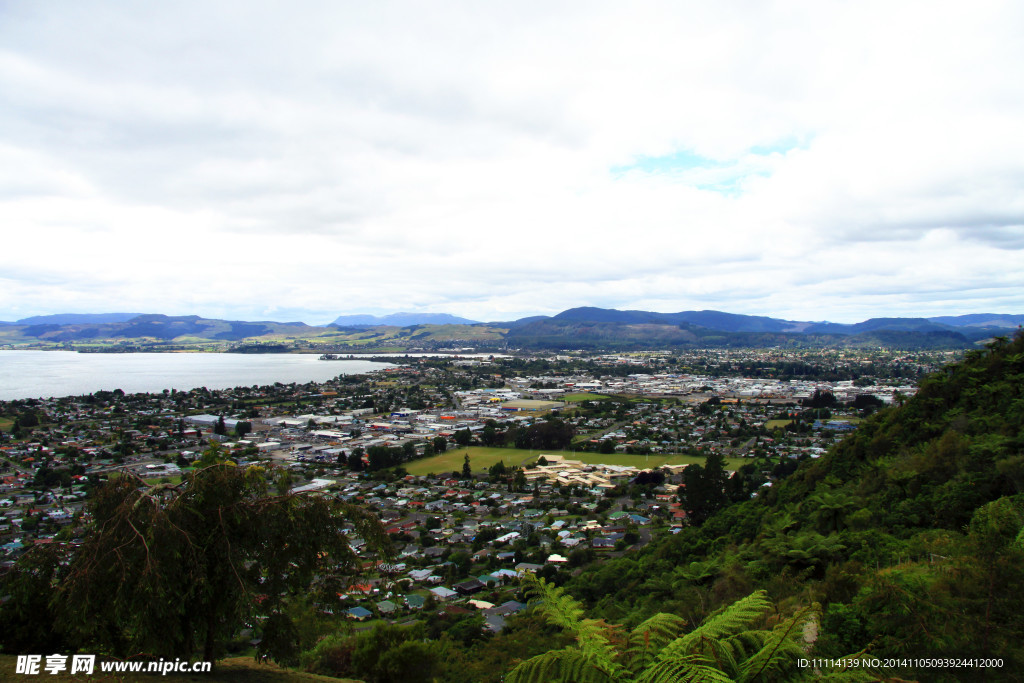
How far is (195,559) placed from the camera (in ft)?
16.1

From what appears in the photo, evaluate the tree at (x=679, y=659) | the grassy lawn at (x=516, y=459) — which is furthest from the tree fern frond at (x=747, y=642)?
the grassy lawn at (x=516, y=459)

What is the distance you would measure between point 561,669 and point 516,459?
33305 millimetres

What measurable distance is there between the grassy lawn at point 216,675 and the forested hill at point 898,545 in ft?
18.5

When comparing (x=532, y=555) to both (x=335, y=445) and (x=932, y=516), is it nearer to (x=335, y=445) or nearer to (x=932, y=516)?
(x=932, y=516)

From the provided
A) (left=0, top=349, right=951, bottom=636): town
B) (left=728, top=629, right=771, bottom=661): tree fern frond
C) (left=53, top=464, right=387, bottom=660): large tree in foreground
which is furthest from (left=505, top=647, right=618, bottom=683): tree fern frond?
(left=0, top=349, right=951, bottom=636): town

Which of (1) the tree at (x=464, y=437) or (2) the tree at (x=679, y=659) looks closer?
(2) the tree at (x=679, y=659)

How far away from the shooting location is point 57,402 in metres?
55.8

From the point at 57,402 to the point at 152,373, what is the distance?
44.9 m

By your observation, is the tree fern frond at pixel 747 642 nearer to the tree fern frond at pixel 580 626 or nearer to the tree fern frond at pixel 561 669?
the tree fern frond at pixel 580 626

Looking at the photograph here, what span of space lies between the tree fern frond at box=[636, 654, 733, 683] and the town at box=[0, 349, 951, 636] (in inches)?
148

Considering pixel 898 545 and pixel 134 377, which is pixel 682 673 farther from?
pixel 134 377

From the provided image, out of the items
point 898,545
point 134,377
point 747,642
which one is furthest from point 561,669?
point 134,377

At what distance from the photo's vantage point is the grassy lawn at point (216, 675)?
189 inches

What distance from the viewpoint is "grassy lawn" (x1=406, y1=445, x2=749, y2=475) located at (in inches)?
1303
